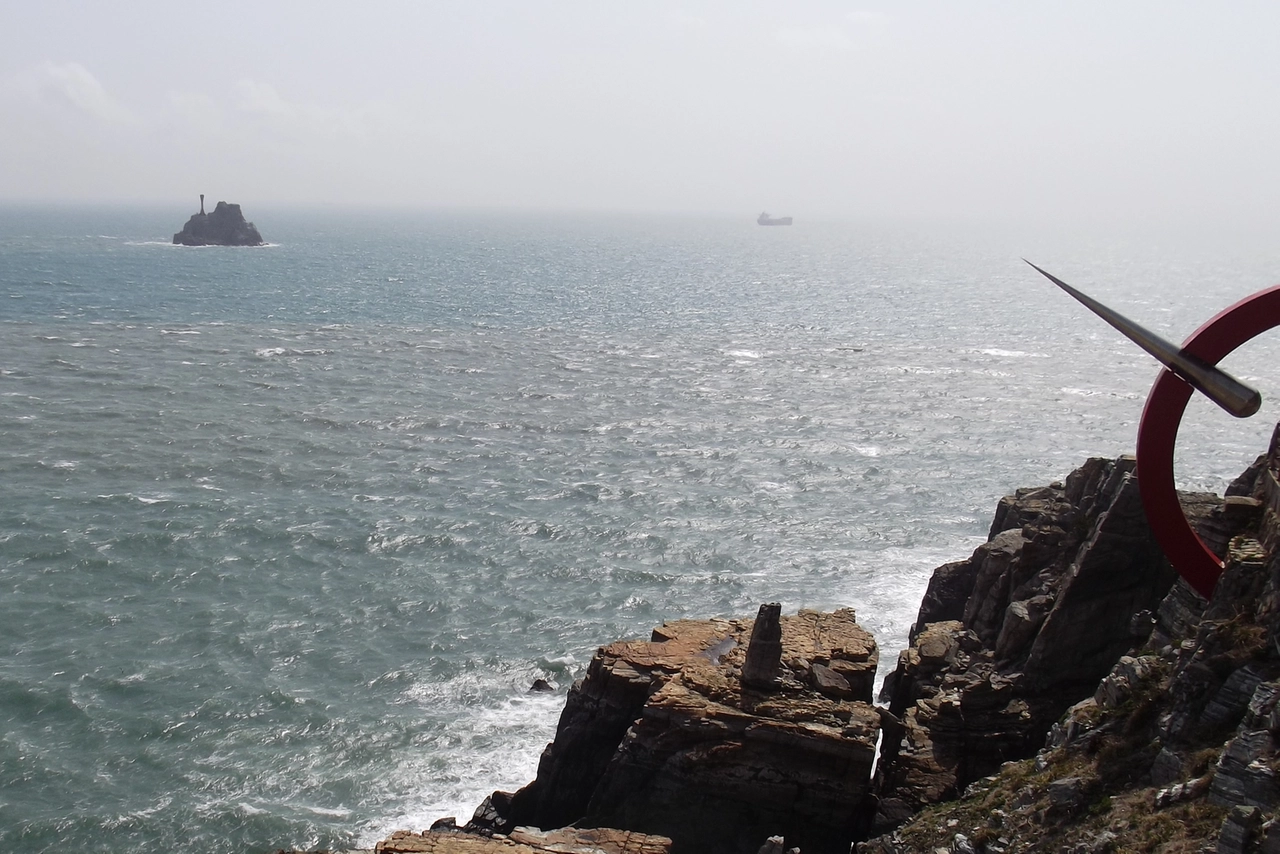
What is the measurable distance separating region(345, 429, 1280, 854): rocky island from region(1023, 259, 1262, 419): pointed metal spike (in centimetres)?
395

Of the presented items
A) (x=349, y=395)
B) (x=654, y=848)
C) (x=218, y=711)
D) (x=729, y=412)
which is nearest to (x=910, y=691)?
(x=654, y=848)

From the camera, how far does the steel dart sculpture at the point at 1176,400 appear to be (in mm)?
30000

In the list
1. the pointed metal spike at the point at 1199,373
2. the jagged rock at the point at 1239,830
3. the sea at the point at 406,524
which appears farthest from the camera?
the sea at the point at 406,524

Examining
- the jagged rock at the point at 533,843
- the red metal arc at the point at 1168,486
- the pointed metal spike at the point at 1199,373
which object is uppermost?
the pointed metal spike at the point at 1199,373

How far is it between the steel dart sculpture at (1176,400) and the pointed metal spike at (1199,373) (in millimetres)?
26

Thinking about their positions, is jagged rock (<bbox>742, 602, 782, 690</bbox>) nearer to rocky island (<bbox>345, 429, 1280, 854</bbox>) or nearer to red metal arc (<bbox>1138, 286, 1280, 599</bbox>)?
rocky island (<bbox>345, 429, 1280, 854</bbox>)

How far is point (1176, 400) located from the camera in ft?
104

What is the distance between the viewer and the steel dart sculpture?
98.4 feet

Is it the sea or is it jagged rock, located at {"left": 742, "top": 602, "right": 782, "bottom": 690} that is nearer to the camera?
jagged rock, located at {"left": 742, "top": 602, "right": 782, "bottom": 690}

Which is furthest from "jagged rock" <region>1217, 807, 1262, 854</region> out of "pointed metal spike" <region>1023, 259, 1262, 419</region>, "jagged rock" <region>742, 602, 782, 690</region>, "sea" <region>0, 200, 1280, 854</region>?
"sea" <region>0, 200, 1280, 854</region>

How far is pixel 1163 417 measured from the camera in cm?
3192

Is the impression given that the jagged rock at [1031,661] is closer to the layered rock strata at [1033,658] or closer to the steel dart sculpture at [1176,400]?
the layered rock strata at [1033,658]

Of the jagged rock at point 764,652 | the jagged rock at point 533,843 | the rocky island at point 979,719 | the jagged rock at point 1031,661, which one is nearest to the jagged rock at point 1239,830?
the rocky island at point 979,719

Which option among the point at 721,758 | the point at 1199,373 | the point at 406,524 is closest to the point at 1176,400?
the point at 1199,373
